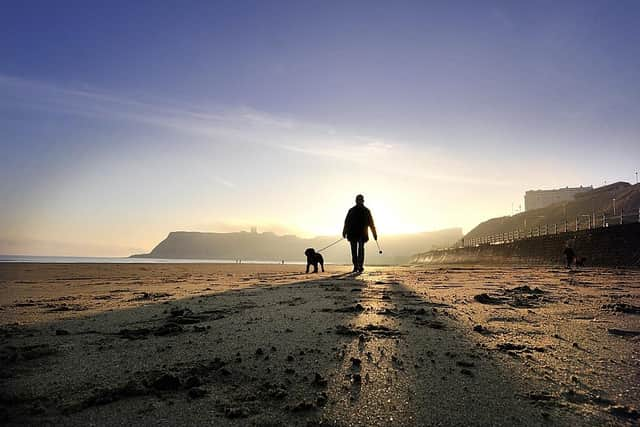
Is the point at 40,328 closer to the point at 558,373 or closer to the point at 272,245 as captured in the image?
the point at 558,373

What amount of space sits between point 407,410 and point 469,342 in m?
1.26

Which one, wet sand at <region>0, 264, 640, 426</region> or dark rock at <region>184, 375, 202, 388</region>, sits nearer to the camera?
wet sand at <region>0, 264, 640, 426</region>

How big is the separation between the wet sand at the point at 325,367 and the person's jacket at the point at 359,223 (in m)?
7.71

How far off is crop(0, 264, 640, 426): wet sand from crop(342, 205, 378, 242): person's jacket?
25.3 ft

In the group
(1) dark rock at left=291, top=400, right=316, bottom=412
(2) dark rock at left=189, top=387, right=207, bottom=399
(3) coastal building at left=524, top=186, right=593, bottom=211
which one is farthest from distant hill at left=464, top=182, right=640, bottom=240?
(2) dark rock at left=189, top=387, right=207, bottom=399

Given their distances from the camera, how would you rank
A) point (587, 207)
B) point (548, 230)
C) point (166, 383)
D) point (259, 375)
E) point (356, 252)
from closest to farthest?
point (166, 383)
point (259, 375)
point (356, 252)
point (548, 230)
point (587, 207)

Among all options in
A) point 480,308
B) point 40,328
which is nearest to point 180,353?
point 40,328

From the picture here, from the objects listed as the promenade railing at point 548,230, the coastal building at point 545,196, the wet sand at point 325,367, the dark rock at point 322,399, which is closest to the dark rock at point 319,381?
the wet sand at point 325,367

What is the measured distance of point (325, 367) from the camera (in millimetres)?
2129

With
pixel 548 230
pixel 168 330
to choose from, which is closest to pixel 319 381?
pixel 168 330

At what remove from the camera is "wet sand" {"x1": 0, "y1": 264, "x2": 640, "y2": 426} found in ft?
5.13

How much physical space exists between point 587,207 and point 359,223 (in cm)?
13007

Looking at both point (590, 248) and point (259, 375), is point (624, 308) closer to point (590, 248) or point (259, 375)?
point (259, 375)

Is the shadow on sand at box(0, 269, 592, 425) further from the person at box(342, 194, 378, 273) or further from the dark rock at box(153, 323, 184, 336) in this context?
the person at box(342, 194, 378, 273)
